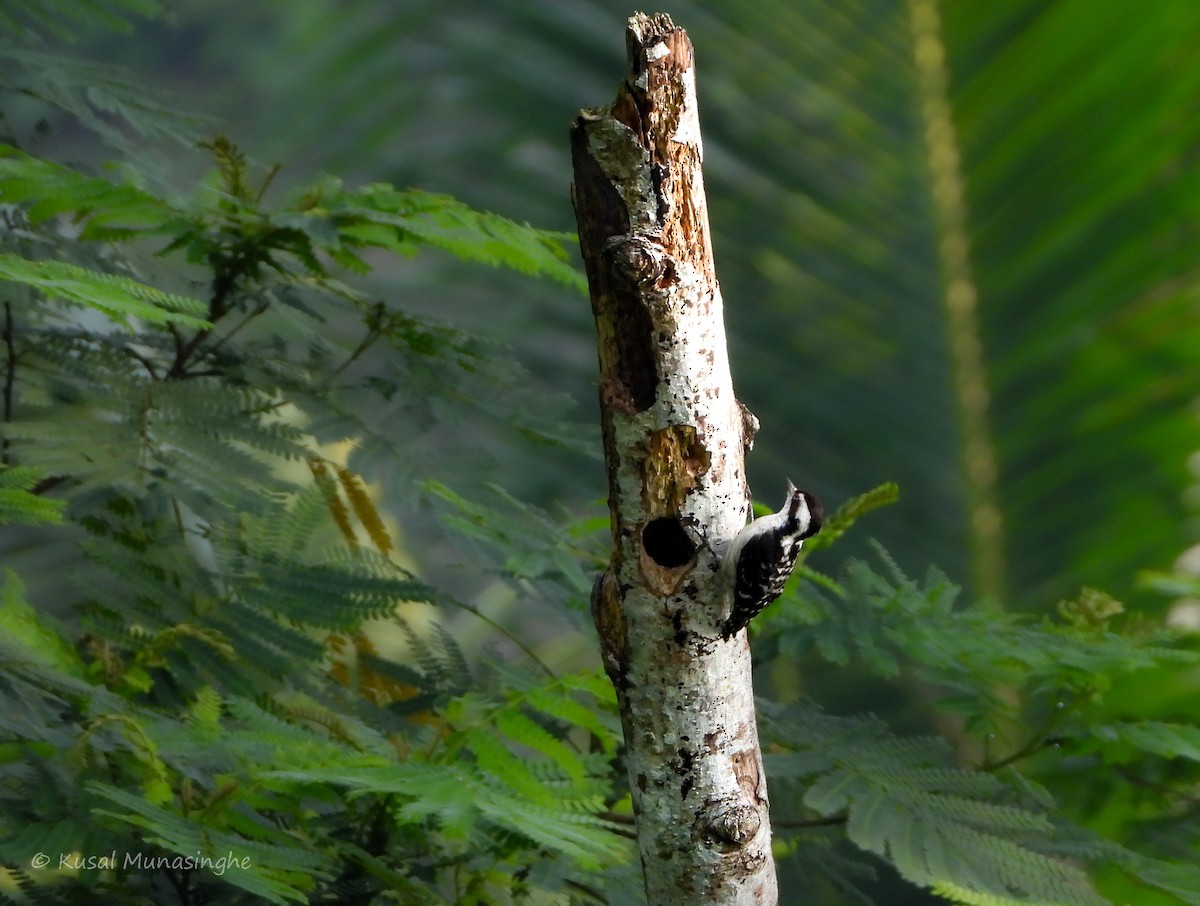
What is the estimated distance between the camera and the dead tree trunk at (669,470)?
427 mm

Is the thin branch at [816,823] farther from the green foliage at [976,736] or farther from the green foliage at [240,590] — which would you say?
the green foliage at [240,590]

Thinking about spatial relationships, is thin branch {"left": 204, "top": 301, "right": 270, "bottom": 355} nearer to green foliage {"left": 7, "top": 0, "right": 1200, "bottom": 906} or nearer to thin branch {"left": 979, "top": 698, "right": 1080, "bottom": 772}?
green foliage {"left": 7, "top": 0, "right": 1200, "bottom": 906}

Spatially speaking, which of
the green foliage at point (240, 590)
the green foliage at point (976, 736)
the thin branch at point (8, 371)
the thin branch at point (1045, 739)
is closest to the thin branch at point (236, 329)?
the green foliage at point (240, 590)

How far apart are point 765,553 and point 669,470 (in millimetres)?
48

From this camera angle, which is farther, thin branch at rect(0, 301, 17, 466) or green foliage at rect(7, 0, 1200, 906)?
thin branch at rect(0, 301, 17, 466)

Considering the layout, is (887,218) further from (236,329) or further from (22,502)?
(22,502)

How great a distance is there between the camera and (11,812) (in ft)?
1.79

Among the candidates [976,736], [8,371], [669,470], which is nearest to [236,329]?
[8,371]

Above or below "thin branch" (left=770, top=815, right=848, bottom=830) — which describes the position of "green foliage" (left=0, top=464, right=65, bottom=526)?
above

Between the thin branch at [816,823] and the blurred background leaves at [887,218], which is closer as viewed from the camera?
the thin branch at [816,823]

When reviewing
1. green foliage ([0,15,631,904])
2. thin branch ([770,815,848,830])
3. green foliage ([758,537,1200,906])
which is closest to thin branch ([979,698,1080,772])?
green foliage ([758,537,1200,906])

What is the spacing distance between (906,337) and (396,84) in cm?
62

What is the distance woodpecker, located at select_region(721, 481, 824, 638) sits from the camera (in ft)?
1.33

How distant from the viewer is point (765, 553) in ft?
1.33
